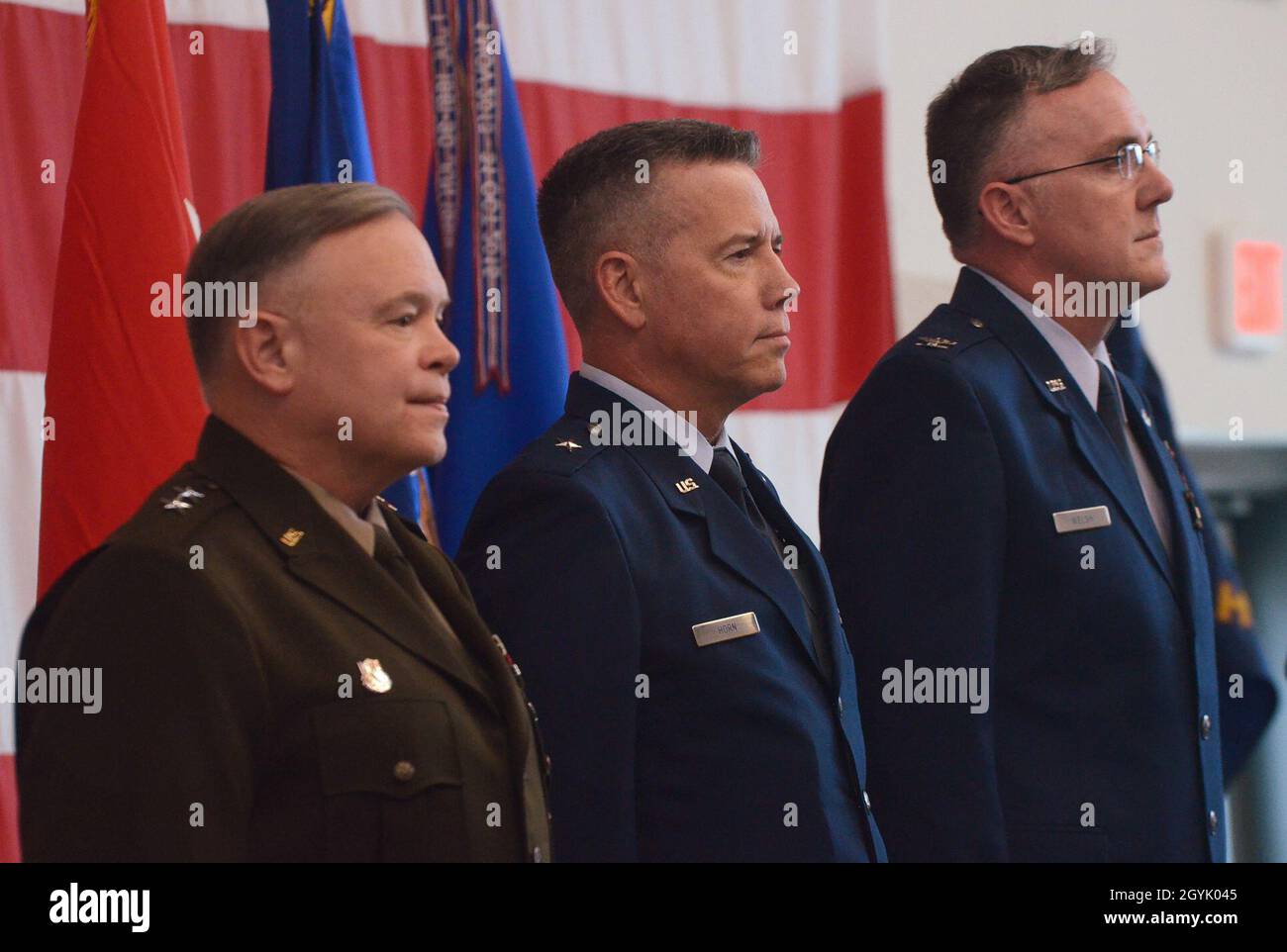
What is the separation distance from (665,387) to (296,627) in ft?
2.29

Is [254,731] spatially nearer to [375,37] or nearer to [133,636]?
[133,636]

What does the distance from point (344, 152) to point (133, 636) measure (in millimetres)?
1407

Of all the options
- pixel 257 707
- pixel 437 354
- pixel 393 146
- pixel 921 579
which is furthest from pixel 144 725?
pixel 393 146

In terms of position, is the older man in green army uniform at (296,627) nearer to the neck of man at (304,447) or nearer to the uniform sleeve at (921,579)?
the neck of man at (304,447)

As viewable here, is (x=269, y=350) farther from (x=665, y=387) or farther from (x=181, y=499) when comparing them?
(x=665, y=387)

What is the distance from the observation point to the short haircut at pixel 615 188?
2.11 metres

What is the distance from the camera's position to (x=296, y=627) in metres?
1.51

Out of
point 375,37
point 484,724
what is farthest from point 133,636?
point 375,37

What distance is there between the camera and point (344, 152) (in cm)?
268

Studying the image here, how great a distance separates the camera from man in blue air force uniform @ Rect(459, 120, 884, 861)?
1855 mm

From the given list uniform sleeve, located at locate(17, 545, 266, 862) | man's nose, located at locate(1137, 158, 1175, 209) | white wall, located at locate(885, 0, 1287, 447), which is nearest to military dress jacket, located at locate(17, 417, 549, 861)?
uniform sleeve, located at locate(17, 545, 266, 862)

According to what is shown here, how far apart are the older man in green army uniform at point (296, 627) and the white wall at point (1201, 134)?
3.62 metres

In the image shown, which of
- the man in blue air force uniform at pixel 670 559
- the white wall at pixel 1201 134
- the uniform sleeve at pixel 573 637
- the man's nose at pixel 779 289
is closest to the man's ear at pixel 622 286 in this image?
the man in blue air force uniform at pixel 670 559
